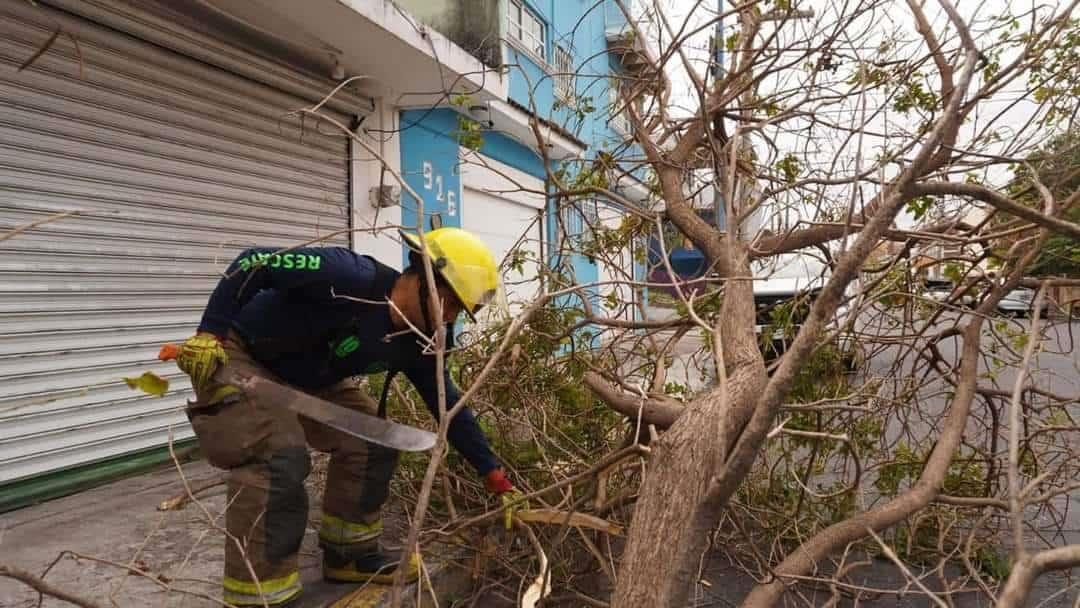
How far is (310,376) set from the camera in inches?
103

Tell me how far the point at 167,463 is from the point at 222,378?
260cm

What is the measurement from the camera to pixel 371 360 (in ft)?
8.42

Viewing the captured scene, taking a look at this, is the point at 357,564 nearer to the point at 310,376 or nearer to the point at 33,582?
the point at 310,376

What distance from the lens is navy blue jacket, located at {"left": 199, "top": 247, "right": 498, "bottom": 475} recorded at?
90.7 inches

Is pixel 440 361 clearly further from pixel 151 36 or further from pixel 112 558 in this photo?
pixel 151 36

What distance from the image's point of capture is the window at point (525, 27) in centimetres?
919

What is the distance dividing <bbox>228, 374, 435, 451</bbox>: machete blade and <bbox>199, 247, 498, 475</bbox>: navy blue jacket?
0.19 m

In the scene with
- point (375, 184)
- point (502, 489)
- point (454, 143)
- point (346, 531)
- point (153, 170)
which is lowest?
point (346, 531)

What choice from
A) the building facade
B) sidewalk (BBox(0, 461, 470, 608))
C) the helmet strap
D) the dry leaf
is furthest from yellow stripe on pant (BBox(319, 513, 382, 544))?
the building facade

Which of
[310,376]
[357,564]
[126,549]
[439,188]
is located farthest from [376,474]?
[439,188]

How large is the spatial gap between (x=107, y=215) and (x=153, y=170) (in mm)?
461

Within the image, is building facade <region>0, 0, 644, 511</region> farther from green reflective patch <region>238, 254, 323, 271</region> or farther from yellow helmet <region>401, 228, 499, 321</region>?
yellow helmet <region>401, 228, 499, 321</region>

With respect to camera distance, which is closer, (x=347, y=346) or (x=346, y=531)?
(x=347, y=346)

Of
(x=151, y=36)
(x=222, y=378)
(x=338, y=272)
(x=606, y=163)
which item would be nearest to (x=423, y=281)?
(x=338, y=272)
